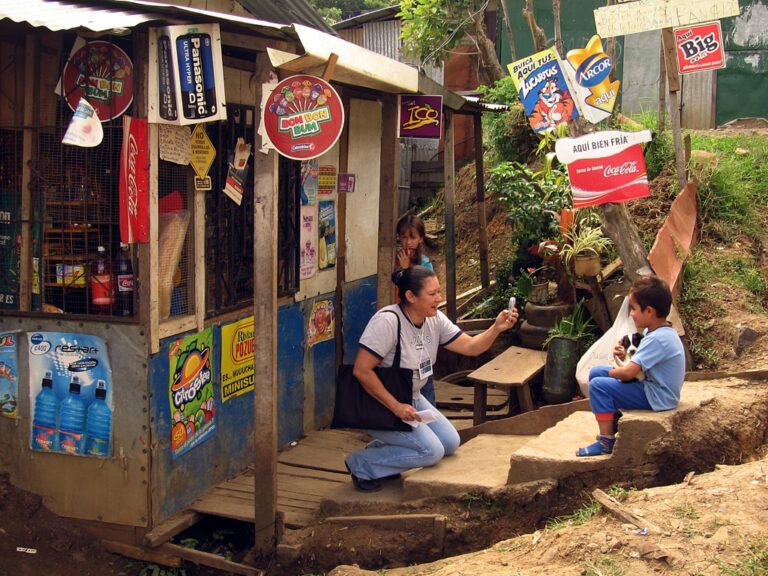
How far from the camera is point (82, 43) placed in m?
4.85

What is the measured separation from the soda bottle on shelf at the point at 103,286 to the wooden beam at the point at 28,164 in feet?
1.30

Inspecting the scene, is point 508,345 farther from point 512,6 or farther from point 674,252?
point 512,6

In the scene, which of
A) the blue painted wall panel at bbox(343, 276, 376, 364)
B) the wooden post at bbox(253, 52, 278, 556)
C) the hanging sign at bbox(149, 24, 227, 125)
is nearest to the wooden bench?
the blue painted wall panel at bbox(343, 276, 376, 364)

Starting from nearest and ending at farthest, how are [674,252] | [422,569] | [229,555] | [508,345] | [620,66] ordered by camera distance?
[422,569], [229,555], [674,252], [508,345], [620,66]

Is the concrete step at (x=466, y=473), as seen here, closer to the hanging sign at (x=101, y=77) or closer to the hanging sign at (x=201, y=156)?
the hanging sign at (x=201, y=156)

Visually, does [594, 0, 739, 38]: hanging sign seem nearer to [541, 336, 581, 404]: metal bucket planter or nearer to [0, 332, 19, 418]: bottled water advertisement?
[541, 336, 581, 404]: metal bucket planter

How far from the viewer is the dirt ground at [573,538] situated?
3959mm

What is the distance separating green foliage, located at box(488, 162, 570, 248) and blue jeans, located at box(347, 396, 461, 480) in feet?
13.5

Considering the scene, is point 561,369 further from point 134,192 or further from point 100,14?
point 100,14

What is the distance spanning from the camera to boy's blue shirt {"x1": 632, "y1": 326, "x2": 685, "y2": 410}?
4.81 metres

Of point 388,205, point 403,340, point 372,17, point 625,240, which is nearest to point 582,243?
point 625,240

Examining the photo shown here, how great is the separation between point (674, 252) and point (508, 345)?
6.97 ft

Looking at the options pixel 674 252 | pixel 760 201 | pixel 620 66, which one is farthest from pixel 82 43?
pixel 620 66

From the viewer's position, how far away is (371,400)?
538 centimetres
